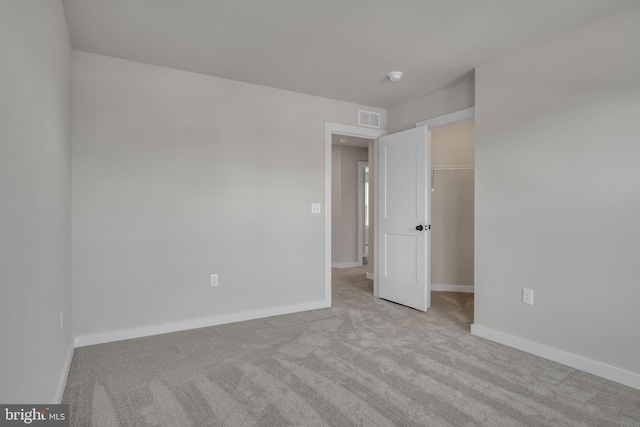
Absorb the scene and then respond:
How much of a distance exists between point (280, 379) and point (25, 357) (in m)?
1.41

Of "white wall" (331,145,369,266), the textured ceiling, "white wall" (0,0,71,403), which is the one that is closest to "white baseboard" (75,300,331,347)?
"white wall" (0,0,71,403)

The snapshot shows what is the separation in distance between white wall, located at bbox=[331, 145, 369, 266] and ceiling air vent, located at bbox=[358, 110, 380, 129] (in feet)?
8.64

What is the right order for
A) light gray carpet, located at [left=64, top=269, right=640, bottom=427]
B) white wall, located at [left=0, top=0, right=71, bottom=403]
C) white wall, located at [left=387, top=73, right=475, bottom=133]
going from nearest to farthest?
white wall, located at [left=0, top=0, right=71, bottom=403] < light gray carpet, located at [left=64, top=269, right=640, bottom=427] < white wall, located at [left=387, top=73, right=475, bottom=133]

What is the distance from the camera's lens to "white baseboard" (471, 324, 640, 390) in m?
2.31

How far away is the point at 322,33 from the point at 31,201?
2.13 meters

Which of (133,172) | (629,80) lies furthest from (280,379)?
(629,80)

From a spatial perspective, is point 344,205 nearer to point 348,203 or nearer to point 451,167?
point 348,203

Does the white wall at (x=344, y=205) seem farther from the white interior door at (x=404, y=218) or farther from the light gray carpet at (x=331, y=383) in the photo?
the light gray carpet at (x=331, y=383)

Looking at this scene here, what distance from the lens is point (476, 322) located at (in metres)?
3.27

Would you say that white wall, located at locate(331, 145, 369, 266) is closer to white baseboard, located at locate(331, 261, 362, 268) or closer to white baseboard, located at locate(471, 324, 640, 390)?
white baseboard, located at locate(331, 261, 362, 268)

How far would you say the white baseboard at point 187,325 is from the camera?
9.79 ft

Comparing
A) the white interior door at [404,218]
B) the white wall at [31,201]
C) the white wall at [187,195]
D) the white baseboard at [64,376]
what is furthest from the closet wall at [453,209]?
the white wall at [31,201]

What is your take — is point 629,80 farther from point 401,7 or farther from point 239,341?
point 239,341

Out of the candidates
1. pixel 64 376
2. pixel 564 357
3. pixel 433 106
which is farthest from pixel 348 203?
pixel 64 376
